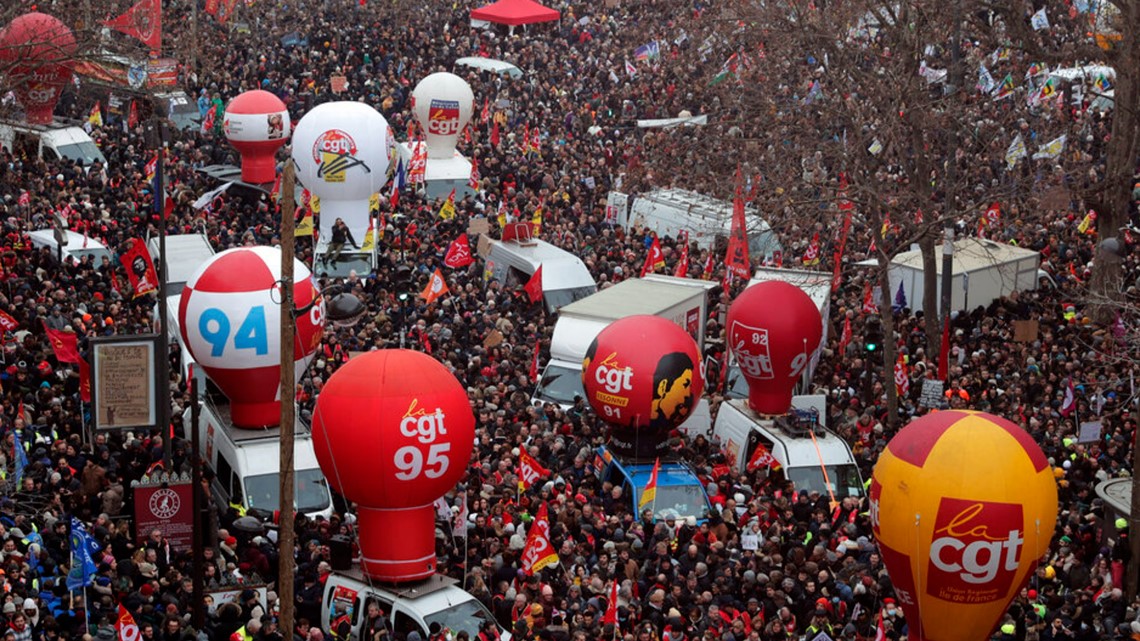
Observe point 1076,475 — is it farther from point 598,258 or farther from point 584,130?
point 584,130

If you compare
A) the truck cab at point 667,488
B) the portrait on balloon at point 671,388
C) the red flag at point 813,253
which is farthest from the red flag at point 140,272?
the red flag at point 813,253

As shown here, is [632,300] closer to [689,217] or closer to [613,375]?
[613,375]

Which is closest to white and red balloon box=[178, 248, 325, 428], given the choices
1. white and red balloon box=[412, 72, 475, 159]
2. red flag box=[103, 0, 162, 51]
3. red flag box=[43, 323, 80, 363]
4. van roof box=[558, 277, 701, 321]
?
red flag box=[43, 323, 80, 363]

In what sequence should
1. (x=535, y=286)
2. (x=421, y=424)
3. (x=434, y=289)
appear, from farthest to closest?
(x=535, y=286)
(x=434, y=289)
(x=421, y=424)

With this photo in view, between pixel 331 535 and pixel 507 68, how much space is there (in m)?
28.9

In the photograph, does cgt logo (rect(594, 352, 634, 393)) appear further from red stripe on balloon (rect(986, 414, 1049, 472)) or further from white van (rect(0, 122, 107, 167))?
white van (rect(0, 122, 107, 167))

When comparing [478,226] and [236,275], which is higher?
[236,275]

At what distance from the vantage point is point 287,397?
16.2m

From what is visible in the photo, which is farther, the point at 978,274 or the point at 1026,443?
the point at 978,274

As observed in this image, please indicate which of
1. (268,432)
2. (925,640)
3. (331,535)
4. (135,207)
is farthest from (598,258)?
(925,640)

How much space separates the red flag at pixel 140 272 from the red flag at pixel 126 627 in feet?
38.1

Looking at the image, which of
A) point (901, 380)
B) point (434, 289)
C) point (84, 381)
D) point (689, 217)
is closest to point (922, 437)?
point (901, 380)

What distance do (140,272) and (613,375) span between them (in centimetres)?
895

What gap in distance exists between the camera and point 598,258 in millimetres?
34375
